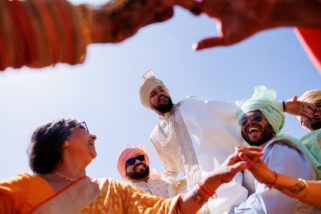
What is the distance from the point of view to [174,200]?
2938 mm

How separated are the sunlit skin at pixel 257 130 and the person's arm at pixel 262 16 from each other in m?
2.84

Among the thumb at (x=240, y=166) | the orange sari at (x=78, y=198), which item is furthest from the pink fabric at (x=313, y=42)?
the orange sari at (x=78, y=198)

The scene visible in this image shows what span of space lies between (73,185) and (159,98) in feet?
8.53

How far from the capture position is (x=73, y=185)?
10.00 ft

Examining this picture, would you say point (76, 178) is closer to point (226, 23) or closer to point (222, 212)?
point (222, 212)

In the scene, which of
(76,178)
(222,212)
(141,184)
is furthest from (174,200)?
(141,184)

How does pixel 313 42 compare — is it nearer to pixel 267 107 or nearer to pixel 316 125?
pixel 267 107

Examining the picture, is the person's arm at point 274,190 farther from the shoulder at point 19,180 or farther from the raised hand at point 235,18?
the raised hand at point 235,18

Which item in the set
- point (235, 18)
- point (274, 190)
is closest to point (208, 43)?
point (235, 18)

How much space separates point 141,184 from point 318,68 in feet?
12.9

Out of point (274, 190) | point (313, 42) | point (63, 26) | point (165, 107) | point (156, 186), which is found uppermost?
point (63, 26)

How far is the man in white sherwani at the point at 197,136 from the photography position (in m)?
4.66

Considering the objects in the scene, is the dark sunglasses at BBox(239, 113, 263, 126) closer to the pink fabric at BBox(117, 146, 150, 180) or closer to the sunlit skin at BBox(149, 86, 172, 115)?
the sunlit skin at BBox(149, 86, 172, 115)

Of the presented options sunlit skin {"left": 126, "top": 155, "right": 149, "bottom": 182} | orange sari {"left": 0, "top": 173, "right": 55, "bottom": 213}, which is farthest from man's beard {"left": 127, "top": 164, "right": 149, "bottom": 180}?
orange sari {"left": 0, "top": 173, "right": 55, "bottom": 213}
